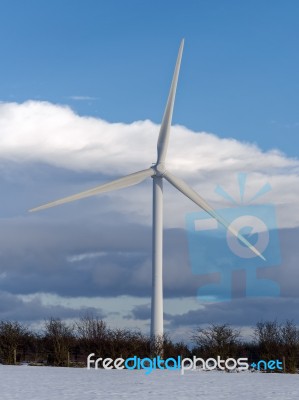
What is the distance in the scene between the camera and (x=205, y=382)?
44.1 meters

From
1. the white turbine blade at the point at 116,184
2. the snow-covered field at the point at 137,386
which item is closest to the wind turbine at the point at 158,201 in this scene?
the white turbine blade at the point at 116,184

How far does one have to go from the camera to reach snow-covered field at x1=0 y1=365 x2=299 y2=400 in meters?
33.9

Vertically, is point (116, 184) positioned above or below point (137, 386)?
above

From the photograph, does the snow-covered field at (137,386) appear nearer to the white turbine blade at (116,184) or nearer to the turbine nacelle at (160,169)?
the white turbine blade at (116,184)

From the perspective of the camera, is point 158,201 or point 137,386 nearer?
point 137,386

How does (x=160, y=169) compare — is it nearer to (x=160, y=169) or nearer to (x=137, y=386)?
(x=160, y=169)

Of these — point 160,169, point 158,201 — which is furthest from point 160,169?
point 158,201

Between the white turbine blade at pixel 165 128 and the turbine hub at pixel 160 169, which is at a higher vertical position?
the white turbine blade at pixel 165 128

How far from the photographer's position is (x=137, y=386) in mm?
39844

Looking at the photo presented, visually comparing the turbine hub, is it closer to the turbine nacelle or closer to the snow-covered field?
the turbine nacelle

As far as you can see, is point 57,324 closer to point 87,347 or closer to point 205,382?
point 87,347

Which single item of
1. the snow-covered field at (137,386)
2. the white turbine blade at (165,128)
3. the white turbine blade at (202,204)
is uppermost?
the white turbine blade at (165,128)

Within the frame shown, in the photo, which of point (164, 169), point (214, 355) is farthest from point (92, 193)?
point (214, 355)

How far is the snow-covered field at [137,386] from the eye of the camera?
33.9 metres
